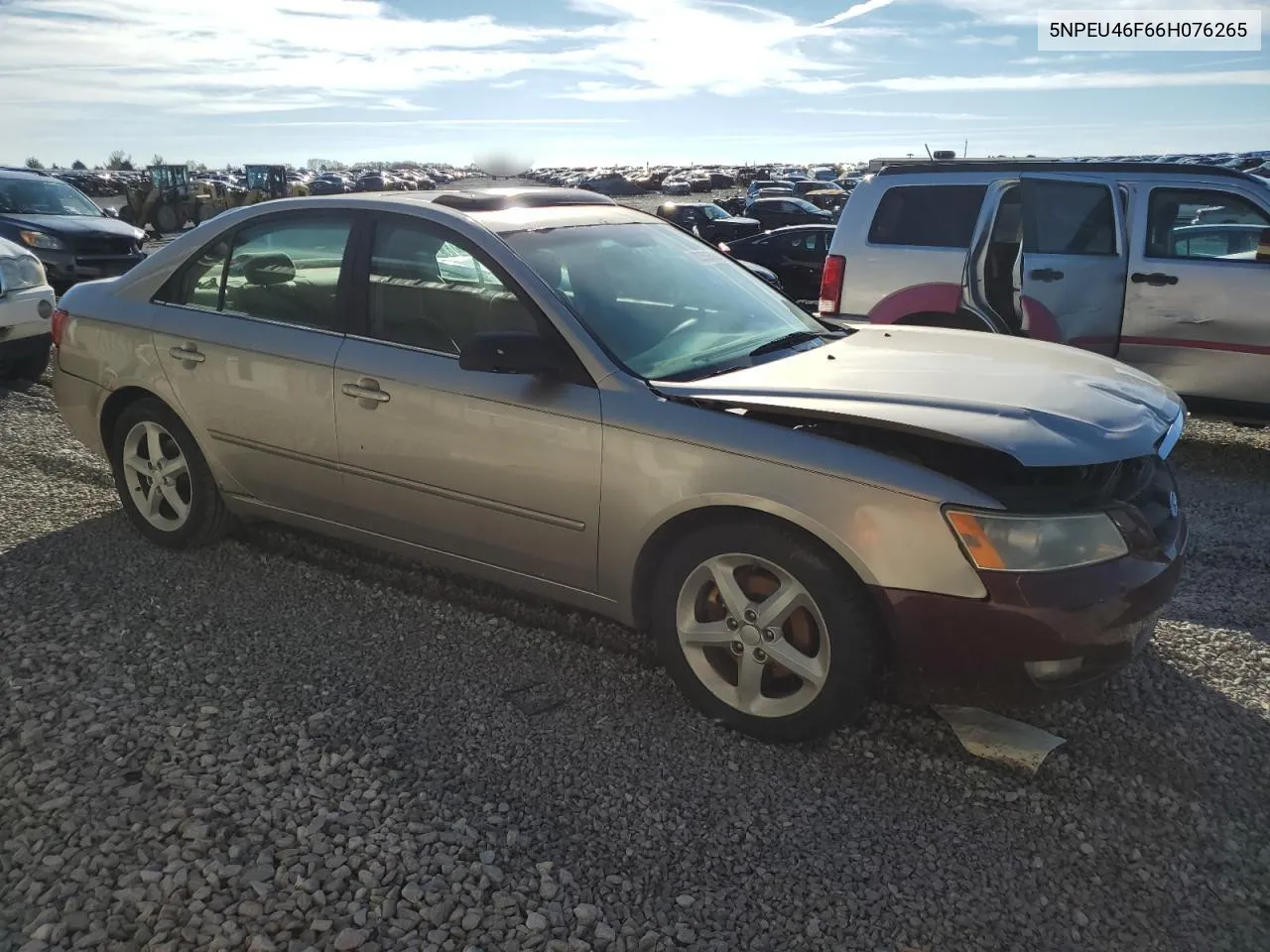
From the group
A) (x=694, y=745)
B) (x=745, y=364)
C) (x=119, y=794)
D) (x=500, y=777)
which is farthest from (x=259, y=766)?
(x=745, y=364)

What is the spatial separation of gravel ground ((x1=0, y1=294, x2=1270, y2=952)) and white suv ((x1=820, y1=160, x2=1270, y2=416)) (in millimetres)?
2656

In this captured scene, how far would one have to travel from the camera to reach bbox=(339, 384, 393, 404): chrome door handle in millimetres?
3717

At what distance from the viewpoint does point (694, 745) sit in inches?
125

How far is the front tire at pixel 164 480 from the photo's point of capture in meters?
4.45

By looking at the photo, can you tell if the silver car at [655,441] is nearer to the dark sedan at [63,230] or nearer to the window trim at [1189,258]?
the window trim at [1189,258]

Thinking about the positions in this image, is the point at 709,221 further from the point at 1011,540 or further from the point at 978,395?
the point at 1011,540

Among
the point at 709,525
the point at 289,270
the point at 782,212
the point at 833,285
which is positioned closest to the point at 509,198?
the point at 289,270

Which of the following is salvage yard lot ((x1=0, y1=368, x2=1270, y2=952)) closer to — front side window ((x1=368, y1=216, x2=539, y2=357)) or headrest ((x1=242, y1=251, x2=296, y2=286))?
front side window ((x1=368, y1=216, x2=539, y2=357))

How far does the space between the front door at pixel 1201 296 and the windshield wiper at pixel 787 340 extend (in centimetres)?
335

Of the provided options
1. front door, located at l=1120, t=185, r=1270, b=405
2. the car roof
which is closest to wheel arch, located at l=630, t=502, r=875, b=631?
the car roof

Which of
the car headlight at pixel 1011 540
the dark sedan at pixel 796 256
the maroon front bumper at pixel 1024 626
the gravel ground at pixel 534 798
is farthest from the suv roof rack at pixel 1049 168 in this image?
the dark sedan at pixel 796 256

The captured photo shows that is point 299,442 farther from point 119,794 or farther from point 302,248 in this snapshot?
point 119,794

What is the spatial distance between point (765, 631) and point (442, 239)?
1.87 metres

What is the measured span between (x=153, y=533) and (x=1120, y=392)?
4049mm
